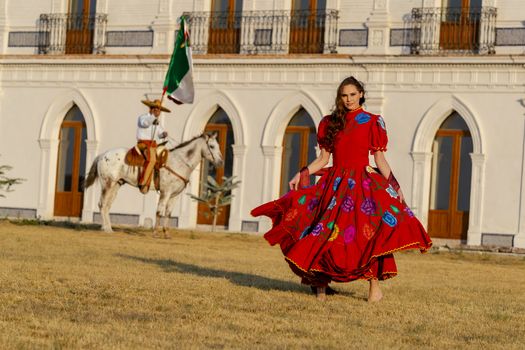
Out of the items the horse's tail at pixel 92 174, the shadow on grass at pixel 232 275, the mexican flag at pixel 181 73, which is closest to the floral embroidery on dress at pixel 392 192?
the shadow on grass at pixel 232 275

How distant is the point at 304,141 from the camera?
31156mm

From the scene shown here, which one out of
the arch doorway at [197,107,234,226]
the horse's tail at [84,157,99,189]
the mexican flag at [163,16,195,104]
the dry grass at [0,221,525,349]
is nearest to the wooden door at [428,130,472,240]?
the arch doorway at [197,107,234,226]

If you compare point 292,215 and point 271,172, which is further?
point 271,172

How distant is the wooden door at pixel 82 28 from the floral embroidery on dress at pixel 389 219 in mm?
23000

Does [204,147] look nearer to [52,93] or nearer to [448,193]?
[448,193]

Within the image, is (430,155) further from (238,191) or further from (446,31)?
(238,191)

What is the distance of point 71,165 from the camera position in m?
33.7

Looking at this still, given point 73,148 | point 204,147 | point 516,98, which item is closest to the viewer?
point 204,147

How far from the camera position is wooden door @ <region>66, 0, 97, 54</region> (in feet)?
110

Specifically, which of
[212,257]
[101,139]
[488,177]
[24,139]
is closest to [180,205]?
[101,139]

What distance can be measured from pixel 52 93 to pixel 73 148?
1471 mm

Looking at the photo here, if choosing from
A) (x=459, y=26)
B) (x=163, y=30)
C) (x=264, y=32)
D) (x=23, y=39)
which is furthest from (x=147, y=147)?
(x=23, y=39)

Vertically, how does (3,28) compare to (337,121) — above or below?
above

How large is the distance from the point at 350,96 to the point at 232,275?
3.53 meters
